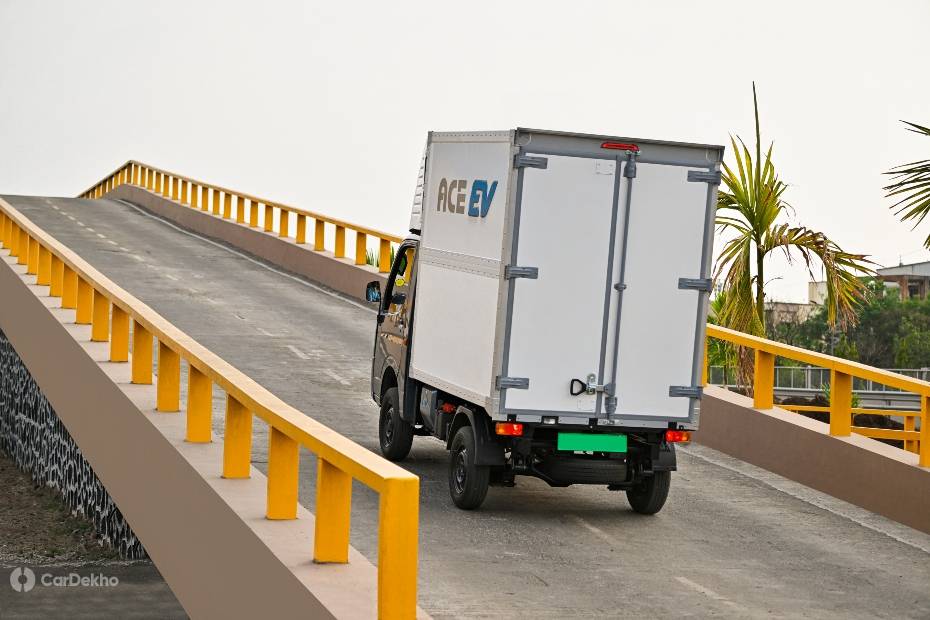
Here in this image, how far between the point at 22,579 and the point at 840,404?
12074 millimetres

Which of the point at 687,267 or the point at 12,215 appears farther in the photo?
the point at 12,215

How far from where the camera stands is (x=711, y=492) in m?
13.3

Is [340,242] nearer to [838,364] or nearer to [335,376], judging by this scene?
[335,376]

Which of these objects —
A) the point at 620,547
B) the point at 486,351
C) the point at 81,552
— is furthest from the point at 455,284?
the point at 81,552

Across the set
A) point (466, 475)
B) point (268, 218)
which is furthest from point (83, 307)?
point (268, 218)

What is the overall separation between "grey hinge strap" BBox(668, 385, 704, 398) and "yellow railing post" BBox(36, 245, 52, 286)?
1005 centimetres

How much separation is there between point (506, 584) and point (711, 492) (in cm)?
446

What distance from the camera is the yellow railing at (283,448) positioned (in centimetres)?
606

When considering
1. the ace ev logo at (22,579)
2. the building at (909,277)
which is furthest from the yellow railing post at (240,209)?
the building at (909,277)

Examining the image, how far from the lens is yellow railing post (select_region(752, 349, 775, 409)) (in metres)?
14.9

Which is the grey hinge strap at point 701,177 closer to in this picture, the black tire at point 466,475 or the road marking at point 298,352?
the black tire at point 466,475

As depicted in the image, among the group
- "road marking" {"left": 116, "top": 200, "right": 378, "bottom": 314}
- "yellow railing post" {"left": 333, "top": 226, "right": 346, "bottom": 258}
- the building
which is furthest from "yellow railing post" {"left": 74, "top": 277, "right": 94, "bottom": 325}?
the building

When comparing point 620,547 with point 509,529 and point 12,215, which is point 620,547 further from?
point 12,215

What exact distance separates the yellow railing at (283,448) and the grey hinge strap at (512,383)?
2.22 m
